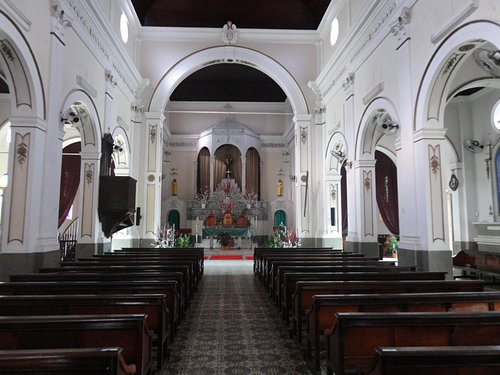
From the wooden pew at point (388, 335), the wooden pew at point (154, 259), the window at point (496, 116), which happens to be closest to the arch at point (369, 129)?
the window at point (496, 116)

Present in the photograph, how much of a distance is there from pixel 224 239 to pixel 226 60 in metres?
7.12

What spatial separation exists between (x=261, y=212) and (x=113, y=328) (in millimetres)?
15702

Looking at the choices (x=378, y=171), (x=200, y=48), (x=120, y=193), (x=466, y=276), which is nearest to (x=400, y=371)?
(x=120, y=193)

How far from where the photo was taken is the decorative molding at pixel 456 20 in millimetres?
4535

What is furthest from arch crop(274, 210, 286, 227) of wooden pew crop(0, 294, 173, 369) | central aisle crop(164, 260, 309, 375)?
wooden pew crop(0, 294, 173, 369)

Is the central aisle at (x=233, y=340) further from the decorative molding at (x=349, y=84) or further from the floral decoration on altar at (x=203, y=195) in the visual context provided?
the floral decoration on altar at (x=203, y=195)

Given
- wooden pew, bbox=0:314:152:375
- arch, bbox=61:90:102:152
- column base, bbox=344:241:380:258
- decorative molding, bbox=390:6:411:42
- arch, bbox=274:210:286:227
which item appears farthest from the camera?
arch, bbox=274:210:286:227

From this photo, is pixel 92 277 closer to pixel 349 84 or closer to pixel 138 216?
pixel 138 216

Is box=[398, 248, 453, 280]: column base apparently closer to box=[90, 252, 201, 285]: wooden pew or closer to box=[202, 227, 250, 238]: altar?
box=[90, 252, 201, 285]: wooden pew

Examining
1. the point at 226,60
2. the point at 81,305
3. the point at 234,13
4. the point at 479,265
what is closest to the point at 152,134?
the point at 226,60

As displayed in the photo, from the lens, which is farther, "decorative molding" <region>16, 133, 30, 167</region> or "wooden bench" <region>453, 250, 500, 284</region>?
"wooden bench" <region>453, 250, 500, 284</region>

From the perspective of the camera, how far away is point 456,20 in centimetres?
486

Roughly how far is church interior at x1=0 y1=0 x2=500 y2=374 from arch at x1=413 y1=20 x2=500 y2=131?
0.03 meters

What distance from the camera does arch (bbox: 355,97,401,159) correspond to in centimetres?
753
